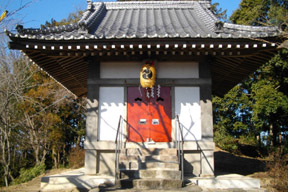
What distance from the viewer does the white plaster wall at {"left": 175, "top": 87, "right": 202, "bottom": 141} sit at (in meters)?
6.98

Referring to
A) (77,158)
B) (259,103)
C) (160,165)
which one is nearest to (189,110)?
(160,165)

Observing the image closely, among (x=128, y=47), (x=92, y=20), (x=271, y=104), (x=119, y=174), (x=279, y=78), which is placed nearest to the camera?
(x=119, y=174)

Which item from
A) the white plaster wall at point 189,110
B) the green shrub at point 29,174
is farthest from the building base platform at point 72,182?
the green shrub at point 29,174

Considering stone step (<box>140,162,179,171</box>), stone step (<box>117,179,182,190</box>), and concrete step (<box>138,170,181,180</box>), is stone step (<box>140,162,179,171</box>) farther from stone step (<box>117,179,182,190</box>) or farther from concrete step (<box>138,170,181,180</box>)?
stone step (<box>117,179,182,190</box>)

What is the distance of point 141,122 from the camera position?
7.20m

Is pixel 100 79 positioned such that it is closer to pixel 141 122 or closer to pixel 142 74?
pixel 142 74

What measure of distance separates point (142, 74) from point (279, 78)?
45.3ft

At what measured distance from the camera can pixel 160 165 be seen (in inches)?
235

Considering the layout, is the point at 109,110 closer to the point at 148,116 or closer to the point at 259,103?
the point at 148,116

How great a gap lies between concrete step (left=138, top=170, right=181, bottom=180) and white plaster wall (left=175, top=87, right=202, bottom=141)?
1560 millimetres

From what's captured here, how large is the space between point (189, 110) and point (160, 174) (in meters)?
2.33

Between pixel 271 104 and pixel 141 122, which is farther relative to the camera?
pixel 271 104

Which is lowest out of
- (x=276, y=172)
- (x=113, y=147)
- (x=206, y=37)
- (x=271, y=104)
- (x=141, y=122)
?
(x=276, y=172)

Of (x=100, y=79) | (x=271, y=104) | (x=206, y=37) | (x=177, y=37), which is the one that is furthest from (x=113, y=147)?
(x=271, y=104)
